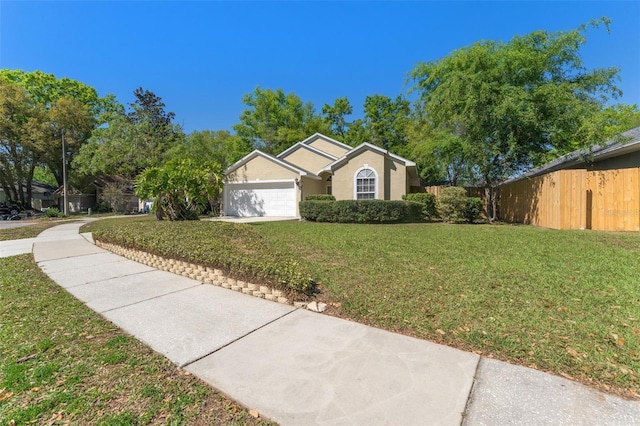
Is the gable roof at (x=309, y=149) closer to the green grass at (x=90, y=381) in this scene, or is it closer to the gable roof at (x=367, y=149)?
the gable roof at (x=367, y=149)

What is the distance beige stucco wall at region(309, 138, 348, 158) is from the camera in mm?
22545

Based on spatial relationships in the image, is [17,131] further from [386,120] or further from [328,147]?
[386,120]

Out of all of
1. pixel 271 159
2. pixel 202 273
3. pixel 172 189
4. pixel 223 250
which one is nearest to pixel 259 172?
pixel 271 159

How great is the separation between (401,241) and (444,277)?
10.3ft

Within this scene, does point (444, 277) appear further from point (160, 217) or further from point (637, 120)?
point (637, 120)

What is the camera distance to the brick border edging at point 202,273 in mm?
4397

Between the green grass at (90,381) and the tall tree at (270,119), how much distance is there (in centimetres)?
2762

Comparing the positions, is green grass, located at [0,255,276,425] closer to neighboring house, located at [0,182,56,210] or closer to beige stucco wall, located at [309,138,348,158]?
beige stucco wall, located at [309,138,348,158]

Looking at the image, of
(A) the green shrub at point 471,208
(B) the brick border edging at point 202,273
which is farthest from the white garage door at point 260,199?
(B) the brick border edging at point 202,273

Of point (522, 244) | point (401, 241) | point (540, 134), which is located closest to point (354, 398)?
point (401, 241)

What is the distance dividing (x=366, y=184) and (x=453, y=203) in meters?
4.77

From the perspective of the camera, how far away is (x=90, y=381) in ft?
7.91

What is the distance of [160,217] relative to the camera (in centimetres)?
A: 1274

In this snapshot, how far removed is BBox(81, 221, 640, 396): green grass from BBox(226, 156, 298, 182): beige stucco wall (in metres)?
11.2
